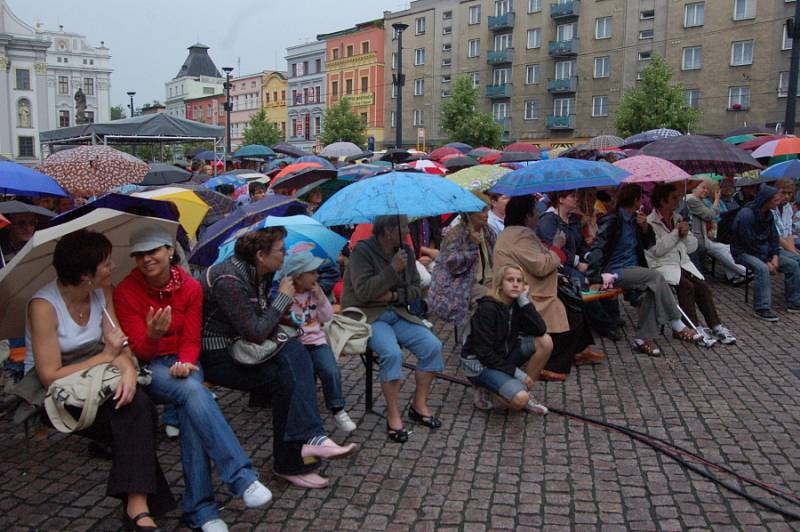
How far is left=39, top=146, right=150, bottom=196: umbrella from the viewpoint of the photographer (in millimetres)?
7379

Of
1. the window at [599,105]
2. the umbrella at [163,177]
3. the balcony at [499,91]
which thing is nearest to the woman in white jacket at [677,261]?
the umbrella at [163,177]

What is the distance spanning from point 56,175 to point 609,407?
6108 mm

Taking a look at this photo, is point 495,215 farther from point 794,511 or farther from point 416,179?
point 794,511

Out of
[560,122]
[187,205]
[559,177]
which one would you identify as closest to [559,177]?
[559,177]

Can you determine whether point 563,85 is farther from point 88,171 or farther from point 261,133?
point 88,171

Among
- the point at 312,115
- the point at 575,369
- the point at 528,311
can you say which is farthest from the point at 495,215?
the point at 312,115

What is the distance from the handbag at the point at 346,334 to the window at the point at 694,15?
4343cm

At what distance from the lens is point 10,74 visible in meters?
78.4

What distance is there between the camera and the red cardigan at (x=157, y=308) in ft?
13.0

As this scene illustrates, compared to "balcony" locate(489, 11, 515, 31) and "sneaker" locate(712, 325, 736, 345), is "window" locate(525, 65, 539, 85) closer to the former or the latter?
"balcony" locate(489, 11, 515, 31)

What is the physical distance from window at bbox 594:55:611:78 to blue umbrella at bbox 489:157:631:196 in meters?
42.9

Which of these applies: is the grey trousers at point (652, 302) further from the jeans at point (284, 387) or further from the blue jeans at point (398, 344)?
the jeans at point (284, 387)

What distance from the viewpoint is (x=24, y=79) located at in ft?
261

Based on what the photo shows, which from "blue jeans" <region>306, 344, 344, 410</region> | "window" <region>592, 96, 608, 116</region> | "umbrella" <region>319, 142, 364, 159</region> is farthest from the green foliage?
"blue jeans" <region>306, 344, 344, 410</region>
